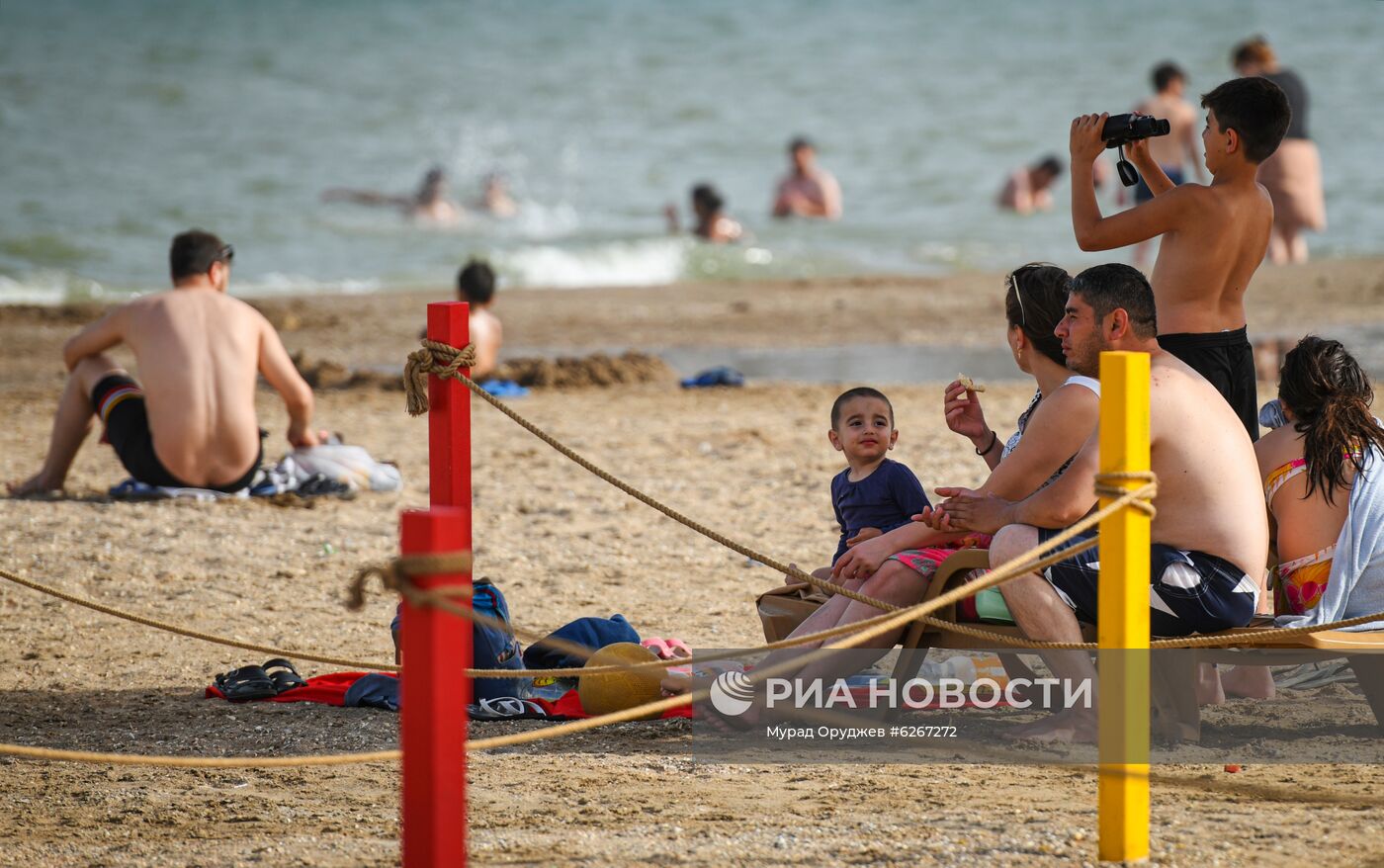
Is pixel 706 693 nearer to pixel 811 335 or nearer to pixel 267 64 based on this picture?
pixel 811 335

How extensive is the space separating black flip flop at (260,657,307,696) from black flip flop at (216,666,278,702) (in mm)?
13

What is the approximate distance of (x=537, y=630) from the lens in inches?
221

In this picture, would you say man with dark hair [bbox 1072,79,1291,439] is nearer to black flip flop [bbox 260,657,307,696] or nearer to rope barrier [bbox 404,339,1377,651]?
rope barrier [bbox 404,339,1377,651]

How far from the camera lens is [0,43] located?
35000 mm

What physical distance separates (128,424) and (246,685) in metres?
2.86

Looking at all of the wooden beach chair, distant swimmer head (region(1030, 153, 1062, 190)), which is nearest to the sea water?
distant swimmer head (region(1030, 153, 1062, 190))

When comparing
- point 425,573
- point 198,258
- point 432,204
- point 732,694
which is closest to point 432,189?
point 432,204

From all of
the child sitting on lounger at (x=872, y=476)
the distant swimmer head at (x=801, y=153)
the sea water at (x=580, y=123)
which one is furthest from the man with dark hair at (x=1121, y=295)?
the distant swimmer head at (x=801, y=153)

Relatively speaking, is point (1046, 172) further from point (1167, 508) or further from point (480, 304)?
point (1167, 508)

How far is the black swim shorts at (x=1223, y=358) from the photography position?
4988 millimetres

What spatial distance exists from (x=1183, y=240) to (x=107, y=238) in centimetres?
1779

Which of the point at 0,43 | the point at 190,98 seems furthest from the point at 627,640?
the point at 0,43

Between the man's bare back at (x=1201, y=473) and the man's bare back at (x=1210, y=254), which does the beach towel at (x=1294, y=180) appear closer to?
the man's bare back at (x=1210, y=254)

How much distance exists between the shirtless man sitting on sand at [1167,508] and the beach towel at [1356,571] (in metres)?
0.19
